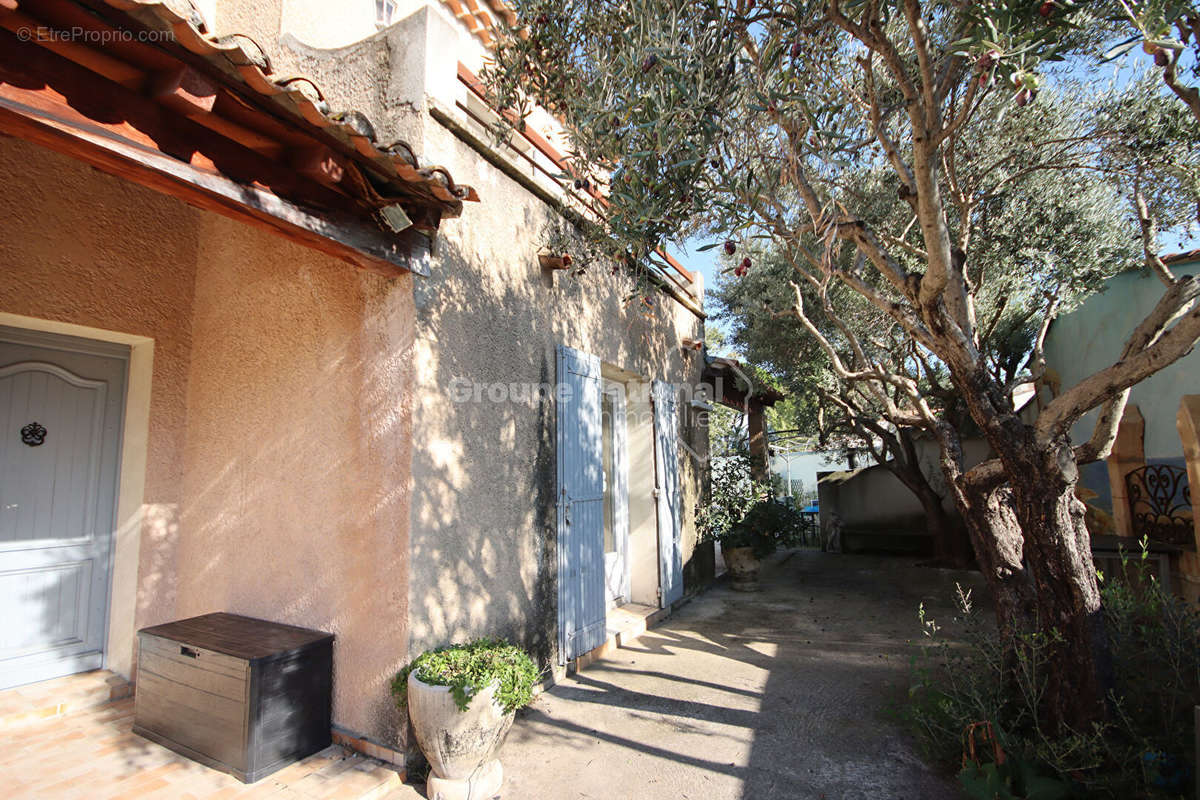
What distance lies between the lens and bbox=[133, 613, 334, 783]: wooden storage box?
3.03m

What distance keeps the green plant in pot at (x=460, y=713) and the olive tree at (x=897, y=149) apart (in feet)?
9.53

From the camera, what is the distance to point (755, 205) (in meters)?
3.78

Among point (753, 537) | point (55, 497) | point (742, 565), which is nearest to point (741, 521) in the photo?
point (753, 537)

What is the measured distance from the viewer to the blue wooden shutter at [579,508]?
15.4 feet

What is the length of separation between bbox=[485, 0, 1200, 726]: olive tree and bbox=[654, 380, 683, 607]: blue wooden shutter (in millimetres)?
2498

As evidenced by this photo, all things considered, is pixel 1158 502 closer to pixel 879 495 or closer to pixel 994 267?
pixel 994 267

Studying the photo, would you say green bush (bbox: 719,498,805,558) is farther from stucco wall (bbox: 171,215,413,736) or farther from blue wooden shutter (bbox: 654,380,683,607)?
stucco wall (bbox: 171,215,413,736)

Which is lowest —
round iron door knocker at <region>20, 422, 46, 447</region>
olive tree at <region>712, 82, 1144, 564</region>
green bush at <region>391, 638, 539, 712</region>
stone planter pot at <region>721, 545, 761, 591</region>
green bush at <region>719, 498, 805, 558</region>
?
stone planter pot at <region>721, 545, 761, 591</region>

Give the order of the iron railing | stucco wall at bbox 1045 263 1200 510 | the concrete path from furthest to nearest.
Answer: stucco wall at bbox 1045 263 1200 510 < the iron railing < the concrete path

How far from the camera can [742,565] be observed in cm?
838

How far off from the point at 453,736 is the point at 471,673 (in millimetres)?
298

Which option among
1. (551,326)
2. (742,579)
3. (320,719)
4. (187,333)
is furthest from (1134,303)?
(187,333)

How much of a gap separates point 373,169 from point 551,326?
83.8 inches

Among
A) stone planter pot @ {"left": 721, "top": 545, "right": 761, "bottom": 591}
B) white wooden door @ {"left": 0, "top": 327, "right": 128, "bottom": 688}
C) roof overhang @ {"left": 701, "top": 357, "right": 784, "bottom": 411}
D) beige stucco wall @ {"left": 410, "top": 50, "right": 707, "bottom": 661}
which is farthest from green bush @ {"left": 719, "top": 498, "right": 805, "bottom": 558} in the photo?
white wooden door @ {"left": 0, "top": 327, "right": 128, "bottom": 688}
